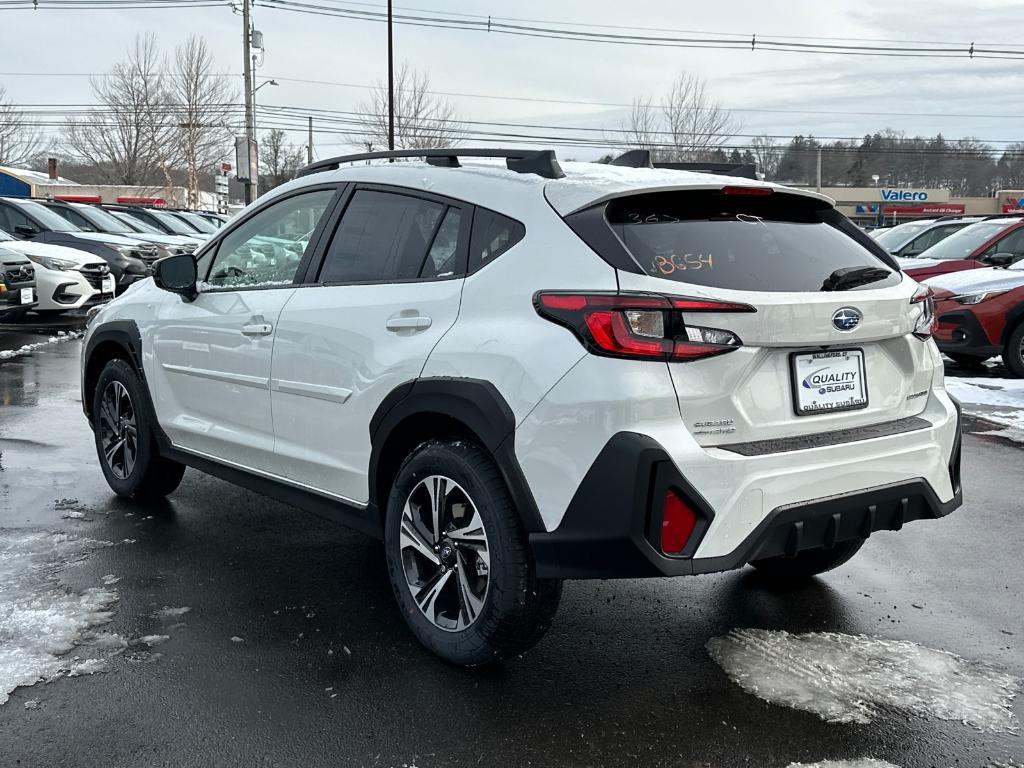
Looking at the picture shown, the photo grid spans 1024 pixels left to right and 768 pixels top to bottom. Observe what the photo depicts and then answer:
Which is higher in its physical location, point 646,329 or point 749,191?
point 749,191

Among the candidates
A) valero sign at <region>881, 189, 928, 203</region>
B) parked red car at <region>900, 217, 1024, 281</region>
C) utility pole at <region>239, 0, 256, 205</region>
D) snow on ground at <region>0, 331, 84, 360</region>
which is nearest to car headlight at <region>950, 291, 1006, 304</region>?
parked red car at <region>900, 217, 1024, 281</region>

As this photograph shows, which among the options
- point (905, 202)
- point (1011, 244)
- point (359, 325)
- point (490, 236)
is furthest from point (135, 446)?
point (905, 202)

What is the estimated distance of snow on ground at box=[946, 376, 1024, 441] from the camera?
26.5ft

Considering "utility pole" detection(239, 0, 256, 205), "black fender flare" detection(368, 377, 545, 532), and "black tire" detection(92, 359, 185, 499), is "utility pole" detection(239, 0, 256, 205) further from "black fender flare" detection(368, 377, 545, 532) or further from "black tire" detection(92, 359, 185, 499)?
"black fender flare" detection(368, 377, 545, 532)

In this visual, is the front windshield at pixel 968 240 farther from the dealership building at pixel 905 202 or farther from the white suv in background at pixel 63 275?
the dealership building at pixel 905 202

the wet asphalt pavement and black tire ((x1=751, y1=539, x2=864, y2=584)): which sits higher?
black tire ((x1=751, y1=539, x2=864, y2=584))

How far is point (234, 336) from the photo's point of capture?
14.4 ft

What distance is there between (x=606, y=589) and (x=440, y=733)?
1417 millimetres

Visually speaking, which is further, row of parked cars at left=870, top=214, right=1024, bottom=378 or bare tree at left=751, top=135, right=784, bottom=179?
bare tree at left=751, top=135, right=784, bottom=179

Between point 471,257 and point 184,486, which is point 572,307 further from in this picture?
point 184,486

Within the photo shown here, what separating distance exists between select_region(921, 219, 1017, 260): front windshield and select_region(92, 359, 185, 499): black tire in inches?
438

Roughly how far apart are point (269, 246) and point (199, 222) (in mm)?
21295

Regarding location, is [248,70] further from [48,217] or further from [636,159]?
[636,159]

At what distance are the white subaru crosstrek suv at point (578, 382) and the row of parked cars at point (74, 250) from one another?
8812 millimetres
